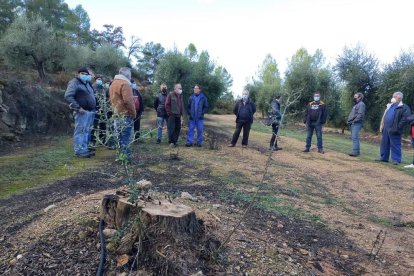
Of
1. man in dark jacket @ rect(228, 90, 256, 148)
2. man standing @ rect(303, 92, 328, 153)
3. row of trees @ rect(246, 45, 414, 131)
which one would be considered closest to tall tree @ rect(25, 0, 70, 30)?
row of trees @ rect(246, 45, 414, 131)

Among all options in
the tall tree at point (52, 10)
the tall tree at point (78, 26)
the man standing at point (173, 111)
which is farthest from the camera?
the tall tree at point (78, 26)

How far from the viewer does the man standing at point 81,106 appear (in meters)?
7.39

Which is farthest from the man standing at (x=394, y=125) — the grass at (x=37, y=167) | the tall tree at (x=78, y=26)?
the tall tree at (x=78, y=26)

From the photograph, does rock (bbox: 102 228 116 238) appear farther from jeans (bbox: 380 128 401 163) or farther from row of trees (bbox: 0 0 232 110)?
row of trees (bbox: 0 0 232 110)

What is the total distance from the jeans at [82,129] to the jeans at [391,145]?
8.08 m

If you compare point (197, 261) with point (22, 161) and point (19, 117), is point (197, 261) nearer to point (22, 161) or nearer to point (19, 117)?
point (22, 161)

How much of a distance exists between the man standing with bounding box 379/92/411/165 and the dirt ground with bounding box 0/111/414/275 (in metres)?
1.88

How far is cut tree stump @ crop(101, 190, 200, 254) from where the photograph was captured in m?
2.88

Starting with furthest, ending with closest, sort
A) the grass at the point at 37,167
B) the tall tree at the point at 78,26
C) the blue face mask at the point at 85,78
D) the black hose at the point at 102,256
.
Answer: the tall tree at the point at 78,26, the blue face mask at the point at 85,78, the grass at the point at 37,167, the black hose at the point at 102,256

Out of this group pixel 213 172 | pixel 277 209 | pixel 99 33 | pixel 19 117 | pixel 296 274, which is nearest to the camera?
pixel 296 274

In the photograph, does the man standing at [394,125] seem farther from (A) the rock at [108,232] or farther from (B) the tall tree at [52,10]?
(B) the tall tree at [52,10]

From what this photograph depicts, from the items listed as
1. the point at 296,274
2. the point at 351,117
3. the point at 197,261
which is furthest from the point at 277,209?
the point at 351,117

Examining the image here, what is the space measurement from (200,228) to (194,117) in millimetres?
7211

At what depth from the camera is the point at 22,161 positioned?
23.4 feet
